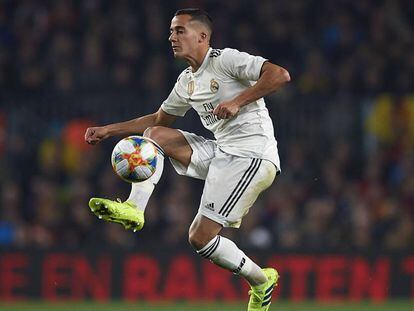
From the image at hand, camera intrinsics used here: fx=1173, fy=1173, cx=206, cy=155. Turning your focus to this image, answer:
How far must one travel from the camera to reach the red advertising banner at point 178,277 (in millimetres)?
12742

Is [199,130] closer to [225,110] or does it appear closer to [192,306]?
[192,306]

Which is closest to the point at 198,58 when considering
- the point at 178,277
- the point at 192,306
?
the point at 192,306

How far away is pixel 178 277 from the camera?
505 inches

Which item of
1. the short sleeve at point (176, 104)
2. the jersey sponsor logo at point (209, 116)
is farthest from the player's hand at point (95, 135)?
the jersey sponsor logo at point (209, 116)

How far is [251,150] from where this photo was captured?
8297mm

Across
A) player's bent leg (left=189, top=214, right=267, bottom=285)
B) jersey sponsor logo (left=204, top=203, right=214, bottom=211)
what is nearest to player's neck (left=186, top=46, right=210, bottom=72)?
jersey sponsor logo (left=204, top=203, right=214, bottom=211)

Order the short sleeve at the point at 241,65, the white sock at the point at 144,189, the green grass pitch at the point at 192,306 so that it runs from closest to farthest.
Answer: the short sleeve at the point at 241,65 → the white sock at the point at 144,189 → the green grass pitch at the point at 192,306

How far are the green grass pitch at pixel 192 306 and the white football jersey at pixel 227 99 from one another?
366 cm

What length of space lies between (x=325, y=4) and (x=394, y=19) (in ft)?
3.03

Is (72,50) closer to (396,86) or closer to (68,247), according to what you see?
(68,247)

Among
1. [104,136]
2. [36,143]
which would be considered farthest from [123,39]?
[104,136]

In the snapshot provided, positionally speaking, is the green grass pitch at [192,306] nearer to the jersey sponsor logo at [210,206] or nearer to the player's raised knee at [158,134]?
the jersey sponsor logo at [210,206]

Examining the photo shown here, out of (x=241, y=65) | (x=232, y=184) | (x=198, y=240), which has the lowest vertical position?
(x=198, y=240)

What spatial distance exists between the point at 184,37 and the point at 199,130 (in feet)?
16.8
